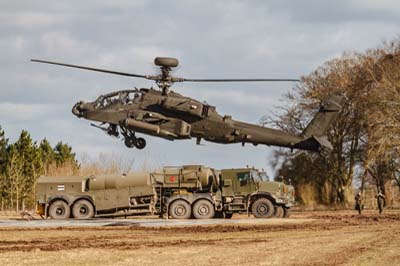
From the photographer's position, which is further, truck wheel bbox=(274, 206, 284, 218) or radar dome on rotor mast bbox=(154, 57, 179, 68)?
truck wheel bbox=(274, 206, 284, 218)

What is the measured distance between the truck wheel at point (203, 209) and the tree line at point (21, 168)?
29.8 meters

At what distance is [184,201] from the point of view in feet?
139

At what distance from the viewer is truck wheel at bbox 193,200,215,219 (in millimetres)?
41844

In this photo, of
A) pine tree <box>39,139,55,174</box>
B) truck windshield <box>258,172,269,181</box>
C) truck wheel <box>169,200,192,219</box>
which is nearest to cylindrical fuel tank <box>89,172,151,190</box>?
truck wheel <box>169,200,192,219</box>

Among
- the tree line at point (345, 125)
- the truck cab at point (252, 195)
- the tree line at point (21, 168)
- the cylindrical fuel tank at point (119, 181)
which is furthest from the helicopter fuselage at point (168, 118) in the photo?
the tree line at point (21, 168)

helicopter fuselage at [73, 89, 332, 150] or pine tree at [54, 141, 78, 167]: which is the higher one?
pine tree at [54, 141, 78, 167]

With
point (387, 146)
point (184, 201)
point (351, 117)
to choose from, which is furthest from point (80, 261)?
point (351, 117)

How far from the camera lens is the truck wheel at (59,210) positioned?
1682 inches

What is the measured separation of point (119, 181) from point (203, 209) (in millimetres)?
4466

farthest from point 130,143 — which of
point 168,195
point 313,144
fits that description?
point 168,195

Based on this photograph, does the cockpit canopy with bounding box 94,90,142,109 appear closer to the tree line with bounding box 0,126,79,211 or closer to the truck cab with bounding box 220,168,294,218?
the truck cab with bounding box 220,168,294,218

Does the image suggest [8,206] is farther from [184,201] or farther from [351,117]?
[184,201]

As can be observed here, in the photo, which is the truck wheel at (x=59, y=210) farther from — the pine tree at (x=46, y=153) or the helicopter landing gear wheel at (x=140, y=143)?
the pine tree at (x=46, y=153)

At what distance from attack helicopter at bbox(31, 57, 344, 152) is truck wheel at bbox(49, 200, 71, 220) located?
11478mm
